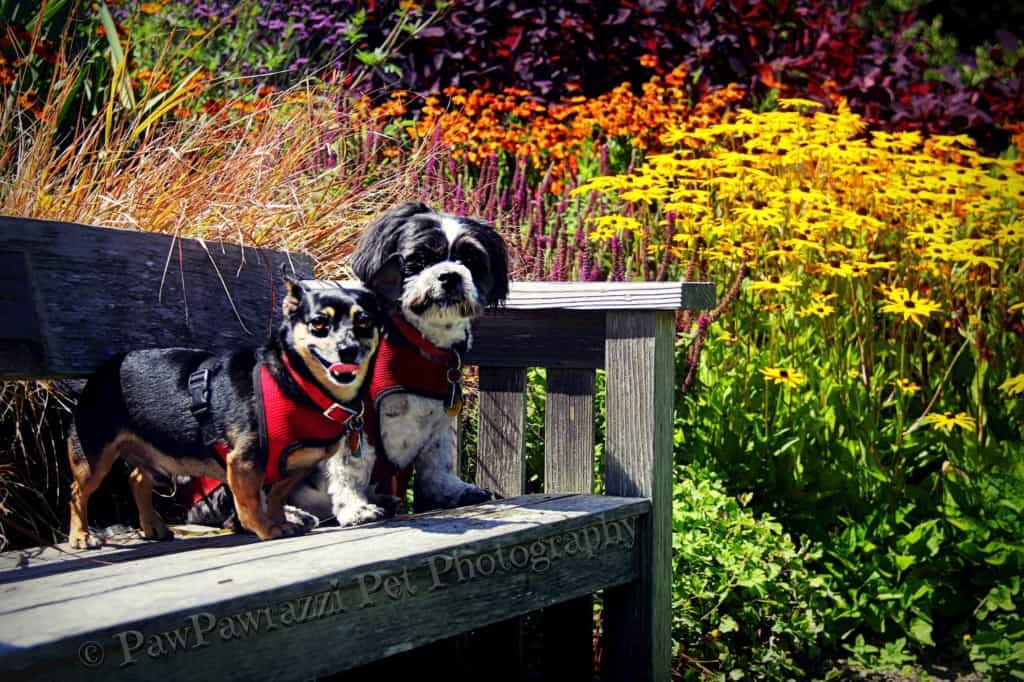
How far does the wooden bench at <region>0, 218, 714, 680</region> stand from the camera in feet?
5.67

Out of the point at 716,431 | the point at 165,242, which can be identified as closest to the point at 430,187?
the point at 716,431

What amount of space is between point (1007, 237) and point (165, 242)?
323 cm

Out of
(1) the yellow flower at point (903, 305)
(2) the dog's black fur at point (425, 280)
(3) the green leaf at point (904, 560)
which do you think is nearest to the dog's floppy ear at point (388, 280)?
(2) the dog's black fur at point (425, 280)

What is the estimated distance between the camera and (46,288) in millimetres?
2441

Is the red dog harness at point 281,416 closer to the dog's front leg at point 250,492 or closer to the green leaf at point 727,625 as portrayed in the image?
the dog's front leg at point 250,492

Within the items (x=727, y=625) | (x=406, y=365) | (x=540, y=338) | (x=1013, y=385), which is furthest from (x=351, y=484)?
(x=1013, y=385)

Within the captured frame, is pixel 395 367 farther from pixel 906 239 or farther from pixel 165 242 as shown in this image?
pixel 906 239

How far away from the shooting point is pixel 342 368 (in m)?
2.26

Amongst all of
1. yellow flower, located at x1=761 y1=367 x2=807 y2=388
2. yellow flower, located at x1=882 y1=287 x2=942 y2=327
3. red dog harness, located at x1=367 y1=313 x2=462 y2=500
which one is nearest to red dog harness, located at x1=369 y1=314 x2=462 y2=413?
red dog harness, located at x1=367 y1=313 x2=462 y2=500

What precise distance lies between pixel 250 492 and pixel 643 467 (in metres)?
1.08

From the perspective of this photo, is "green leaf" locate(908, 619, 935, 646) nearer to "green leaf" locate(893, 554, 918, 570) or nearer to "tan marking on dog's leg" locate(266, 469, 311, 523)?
"green leaf" locate(893, 554, 918, 570)

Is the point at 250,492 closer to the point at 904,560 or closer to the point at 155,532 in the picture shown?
the point at 155,532

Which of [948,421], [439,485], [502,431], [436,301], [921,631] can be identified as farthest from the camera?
[948,421]

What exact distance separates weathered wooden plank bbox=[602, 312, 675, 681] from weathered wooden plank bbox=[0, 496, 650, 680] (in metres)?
0.12
